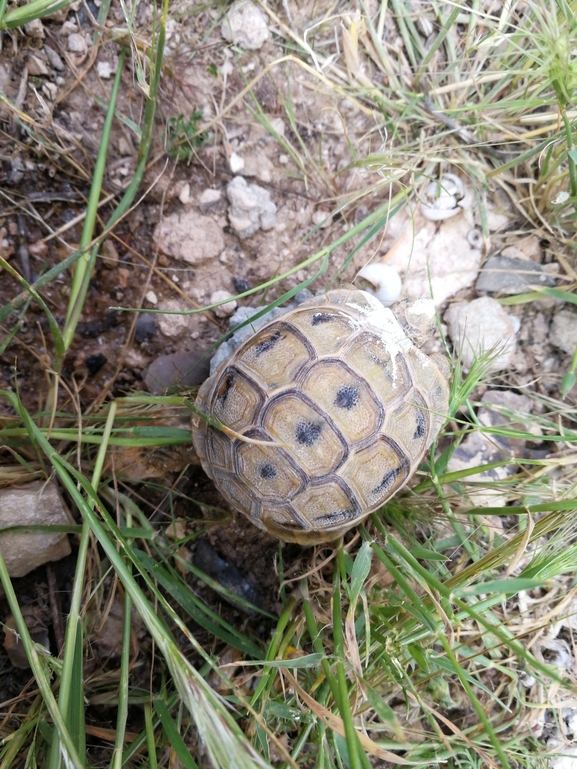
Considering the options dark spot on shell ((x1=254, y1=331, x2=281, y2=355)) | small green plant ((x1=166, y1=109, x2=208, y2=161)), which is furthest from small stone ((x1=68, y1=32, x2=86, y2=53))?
dark spot on shell ((x1=254, y1=331, x2=281, y2=355))

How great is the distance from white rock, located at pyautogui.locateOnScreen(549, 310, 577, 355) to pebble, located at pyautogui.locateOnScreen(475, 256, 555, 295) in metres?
0.12

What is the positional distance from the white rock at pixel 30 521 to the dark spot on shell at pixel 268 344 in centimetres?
70

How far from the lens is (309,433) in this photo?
1.33 meters

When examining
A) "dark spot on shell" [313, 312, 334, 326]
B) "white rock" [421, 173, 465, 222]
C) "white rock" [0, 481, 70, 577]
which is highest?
"white rock" [421, 173, 465, 222]

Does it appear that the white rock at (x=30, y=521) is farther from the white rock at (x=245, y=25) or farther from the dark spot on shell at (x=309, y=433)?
the white rock at (x=245, y=25)

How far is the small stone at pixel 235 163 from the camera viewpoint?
5.86 ft

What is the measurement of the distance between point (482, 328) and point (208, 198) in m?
1.01

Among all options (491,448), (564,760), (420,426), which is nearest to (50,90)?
(420,426)

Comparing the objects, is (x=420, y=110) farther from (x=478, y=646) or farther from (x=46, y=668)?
(x=46, y=668)

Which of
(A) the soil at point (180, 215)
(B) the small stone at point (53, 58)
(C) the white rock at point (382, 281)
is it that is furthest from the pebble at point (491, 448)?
(B) the small stone at point (53, 58)

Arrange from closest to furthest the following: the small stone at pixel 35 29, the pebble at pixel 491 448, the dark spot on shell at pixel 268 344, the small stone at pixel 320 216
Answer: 1. the dark spot on shell at pixel 268 344
2. the small stone at pixel 35 29
3. the pebble at pixel 491 448
4. the small stone at pixel 320 216

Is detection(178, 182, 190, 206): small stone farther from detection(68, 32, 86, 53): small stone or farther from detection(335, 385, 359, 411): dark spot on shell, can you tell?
detection(335, 385, 359, 411): dark spot on shell

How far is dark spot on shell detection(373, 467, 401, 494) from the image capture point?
1.43m

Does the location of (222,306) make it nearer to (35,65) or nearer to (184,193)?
(184,193)
